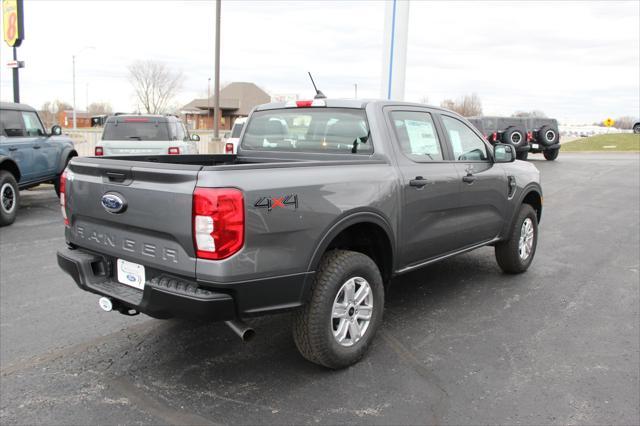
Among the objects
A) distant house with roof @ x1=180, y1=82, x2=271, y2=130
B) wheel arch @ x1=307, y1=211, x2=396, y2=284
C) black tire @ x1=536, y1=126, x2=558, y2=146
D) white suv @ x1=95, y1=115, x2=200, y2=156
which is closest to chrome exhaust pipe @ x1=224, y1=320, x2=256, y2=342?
wheel arch @ x1=307, y1=211, x2=396, y2=284

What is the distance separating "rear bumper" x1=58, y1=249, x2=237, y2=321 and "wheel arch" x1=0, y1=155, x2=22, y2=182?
656 centimetres

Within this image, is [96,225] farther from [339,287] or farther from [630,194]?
[630,194]

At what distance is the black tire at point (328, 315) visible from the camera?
3467mm

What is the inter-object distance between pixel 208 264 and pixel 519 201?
157 inches

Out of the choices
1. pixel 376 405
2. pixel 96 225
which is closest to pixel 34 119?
pixel 96 225

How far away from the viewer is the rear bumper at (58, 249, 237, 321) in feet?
9.95

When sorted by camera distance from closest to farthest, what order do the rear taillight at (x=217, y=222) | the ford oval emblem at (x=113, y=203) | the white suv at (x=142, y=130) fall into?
the rear taillight at (x=217, y=222)
the ford oval emblem at (x=113, y=203)
the white suv at (x=142, y=130)

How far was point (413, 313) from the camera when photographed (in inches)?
194

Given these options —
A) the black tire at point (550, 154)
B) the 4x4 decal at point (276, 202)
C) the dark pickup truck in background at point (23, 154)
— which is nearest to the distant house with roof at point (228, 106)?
the black tire at point (550, 154)

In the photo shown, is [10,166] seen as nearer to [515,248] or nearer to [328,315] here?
[328,315]

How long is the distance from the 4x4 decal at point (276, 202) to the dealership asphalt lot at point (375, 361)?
120 cm

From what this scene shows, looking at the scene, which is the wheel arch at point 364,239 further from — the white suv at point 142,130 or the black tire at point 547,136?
the black tire at point 547,136

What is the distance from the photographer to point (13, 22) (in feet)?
50.9

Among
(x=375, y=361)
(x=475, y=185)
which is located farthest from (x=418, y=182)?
(x=375, y=361)
